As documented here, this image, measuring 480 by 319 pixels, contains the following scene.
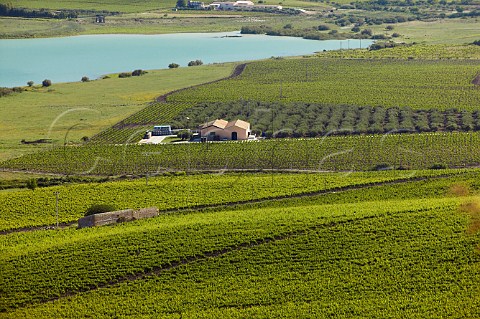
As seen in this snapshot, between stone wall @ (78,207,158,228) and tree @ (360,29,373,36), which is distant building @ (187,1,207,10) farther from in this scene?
stone wall @ (78,207,158,228)

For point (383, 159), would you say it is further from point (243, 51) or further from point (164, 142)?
point (243, 51)

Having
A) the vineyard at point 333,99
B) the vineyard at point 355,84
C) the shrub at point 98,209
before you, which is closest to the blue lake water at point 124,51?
the vineyard at point 333,99

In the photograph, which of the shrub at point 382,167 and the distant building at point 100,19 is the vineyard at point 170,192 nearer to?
the shrub at point 382,167

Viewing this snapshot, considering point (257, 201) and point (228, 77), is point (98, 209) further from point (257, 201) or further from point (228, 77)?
point (228, 77)

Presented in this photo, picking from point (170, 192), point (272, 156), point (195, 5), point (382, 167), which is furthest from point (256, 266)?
point (195, 5)

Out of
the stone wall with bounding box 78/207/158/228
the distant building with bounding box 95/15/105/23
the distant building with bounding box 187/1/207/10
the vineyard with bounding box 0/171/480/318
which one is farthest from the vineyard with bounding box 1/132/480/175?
the distant building with bounding box 187/1/207/10
